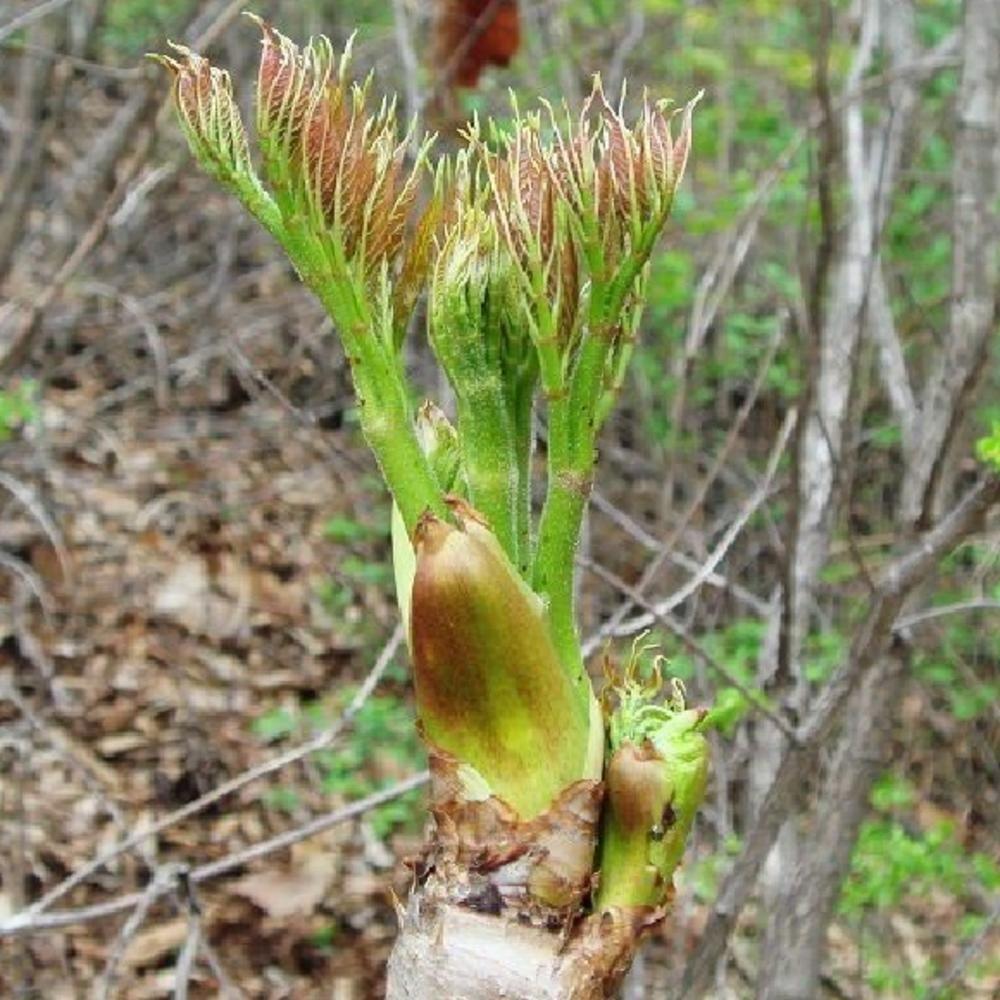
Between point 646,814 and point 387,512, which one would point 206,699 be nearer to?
point 387,512

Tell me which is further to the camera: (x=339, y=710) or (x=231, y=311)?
(x=231, y=311)

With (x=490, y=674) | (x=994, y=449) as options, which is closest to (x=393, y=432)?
(x=490, y=674)

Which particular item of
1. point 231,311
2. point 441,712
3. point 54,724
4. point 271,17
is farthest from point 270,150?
point 231,311

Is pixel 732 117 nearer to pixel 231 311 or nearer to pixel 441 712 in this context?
pixel 231 311

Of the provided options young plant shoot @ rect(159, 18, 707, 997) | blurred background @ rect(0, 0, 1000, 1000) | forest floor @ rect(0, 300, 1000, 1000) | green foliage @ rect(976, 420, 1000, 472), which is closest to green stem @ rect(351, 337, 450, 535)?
young plant shoot @ rect(159, 18, 707, 997)

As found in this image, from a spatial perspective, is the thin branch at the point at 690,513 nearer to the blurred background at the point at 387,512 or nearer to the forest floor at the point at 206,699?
the blurred background at the point at 387,512

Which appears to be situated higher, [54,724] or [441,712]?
[441,712]

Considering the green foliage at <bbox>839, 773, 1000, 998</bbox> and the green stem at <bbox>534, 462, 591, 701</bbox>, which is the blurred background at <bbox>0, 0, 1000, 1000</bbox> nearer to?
the green foliage at <bbox>839, 773, 1000, 998</bbox>

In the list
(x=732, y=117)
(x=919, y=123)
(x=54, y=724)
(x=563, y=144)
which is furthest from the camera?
(x=732, y=117)
